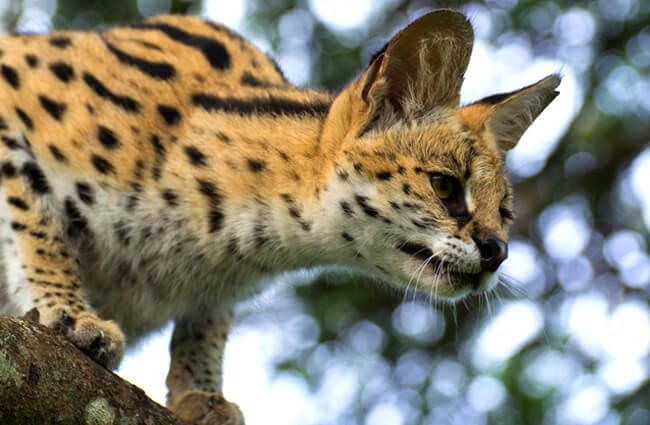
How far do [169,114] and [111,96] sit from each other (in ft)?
1.03

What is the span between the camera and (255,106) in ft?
18.5

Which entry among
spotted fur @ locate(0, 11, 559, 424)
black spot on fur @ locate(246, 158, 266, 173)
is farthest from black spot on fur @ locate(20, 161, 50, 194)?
black spot on fur @ locate(246, 158, 266, 173)

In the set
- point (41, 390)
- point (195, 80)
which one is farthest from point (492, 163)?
point (41, 390)

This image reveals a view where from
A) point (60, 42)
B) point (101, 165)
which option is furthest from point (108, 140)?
point (60, 42)

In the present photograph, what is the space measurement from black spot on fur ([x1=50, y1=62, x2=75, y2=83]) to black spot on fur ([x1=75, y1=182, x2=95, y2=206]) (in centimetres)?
60

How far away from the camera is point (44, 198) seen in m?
5.29

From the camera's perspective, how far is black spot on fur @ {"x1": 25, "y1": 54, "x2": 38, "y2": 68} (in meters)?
5.60

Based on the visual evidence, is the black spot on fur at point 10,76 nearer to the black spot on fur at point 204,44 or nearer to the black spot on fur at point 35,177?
the black spot on fur at point 35,177

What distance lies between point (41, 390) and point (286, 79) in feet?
10.6

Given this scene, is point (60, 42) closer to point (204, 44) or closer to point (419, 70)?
point (204, 44)

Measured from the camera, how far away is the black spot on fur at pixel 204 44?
19.5 ft

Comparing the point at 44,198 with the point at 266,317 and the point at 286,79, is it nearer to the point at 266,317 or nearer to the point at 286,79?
the point at 286,79

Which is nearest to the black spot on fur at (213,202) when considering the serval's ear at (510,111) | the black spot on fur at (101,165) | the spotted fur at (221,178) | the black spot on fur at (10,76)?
the spotted fur at (221,178)

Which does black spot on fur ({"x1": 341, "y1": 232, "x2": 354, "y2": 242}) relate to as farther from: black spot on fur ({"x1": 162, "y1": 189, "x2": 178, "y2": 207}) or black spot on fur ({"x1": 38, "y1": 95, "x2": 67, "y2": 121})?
black spot on fur ({"x1": 38, "y1": 95, "x2": 67, "y2": 121})
